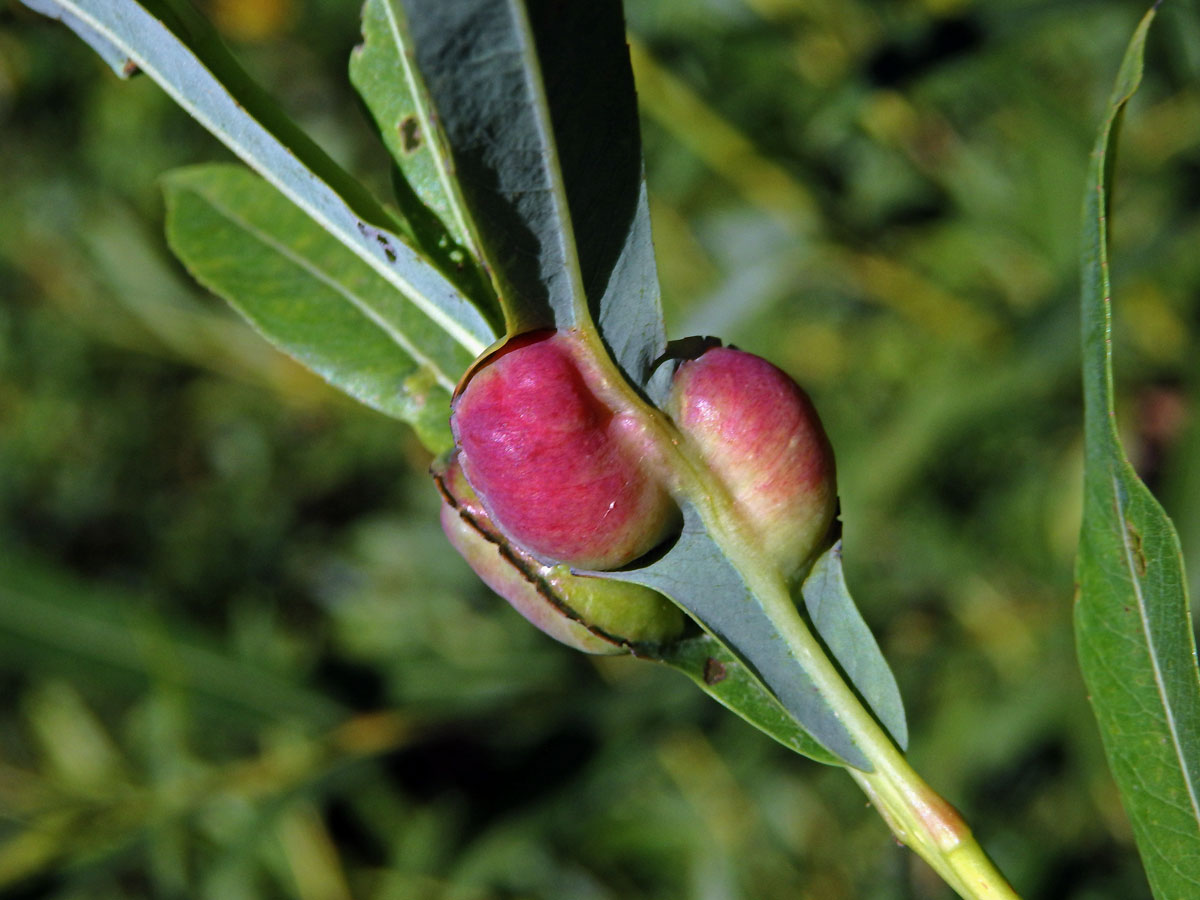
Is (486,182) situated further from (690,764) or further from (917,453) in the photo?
(690,764)

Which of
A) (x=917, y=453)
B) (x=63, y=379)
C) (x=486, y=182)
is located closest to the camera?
(x=486, y=182)

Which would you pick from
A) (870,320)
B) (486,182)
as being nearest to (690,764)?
(870,320)

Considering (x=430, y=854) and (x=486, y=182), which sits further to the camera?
(x=430, y=854)

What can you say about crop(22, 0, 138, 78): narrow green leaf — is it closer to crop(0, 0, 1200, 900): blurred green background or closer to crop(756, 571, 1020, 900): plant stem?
crop(756, 571, 1020, 900): plant stem

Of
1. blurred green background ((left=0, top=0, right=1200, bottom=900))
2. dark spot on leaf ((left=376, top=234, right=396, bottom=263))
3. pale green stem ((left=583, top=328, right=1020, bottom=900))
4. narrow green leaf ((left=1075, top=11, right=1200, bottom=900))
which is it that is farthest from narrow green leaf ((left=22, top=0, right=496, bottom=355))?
blurred green background ((left=0, top=0, right=1200, bottom=900))

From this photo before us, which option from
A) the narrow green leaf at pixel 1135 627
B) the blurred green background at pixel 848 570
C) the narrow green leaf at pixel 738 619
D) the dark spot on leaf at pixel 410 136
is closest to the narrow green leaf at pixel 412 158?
the dark spot on leaf at pixel 410 136

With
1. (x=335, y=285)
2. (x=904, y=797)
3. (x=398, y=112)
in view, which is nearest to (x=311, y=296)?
(x=335, y=285)
